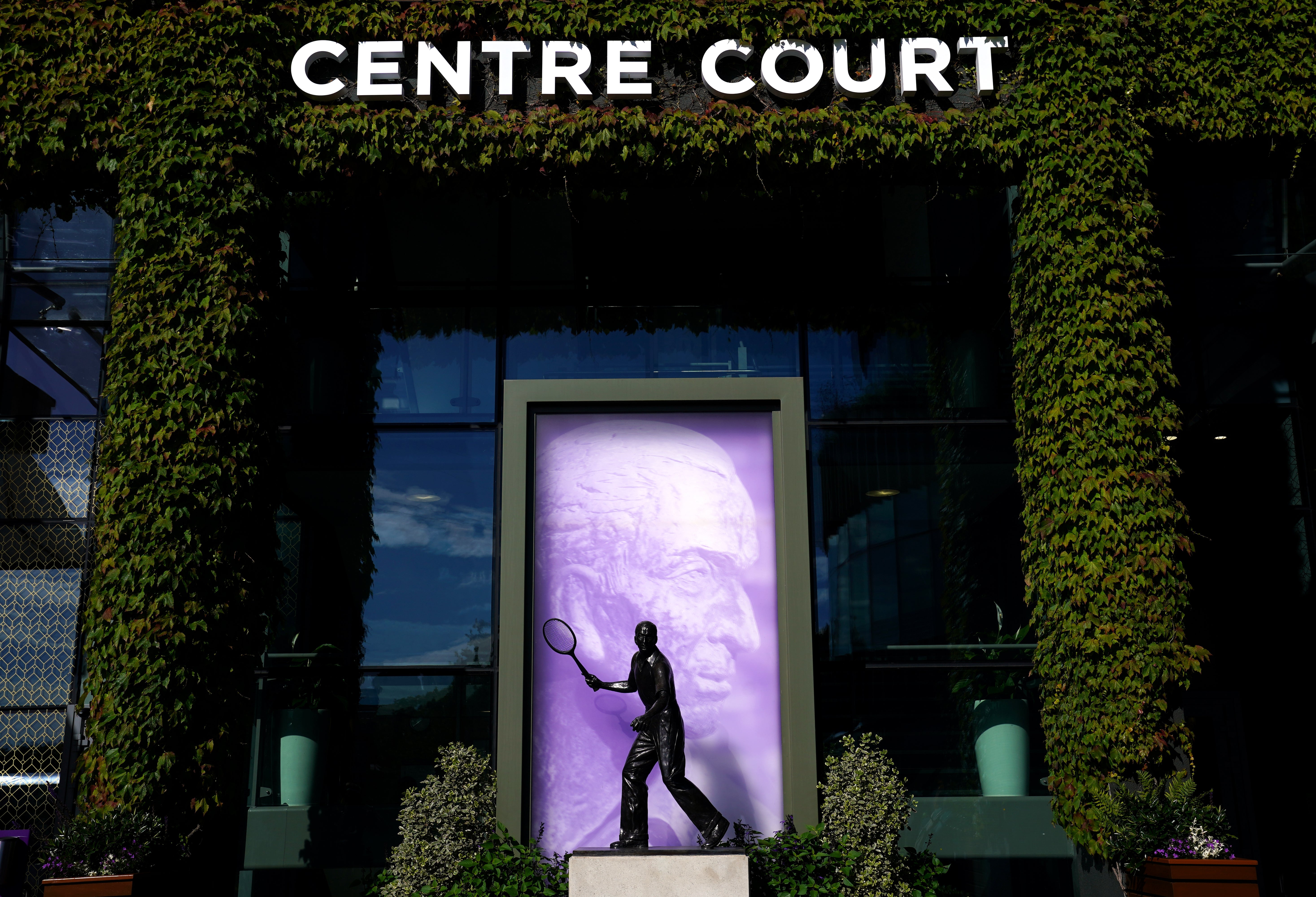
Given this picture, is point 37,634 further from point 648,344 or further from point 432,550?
point 648,344

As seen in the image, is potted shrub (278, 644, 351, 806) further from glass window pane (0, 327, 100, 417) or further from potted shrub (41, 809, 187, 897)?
glass window pane (0, 327, 100, 417)

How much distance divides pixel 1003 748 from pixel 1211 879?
3119mm

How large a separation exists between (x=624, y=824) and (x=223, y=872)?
3559 millimetres

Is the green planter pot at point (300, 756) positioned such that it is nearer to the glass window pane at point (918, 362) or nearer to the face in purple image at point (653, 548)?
the face in purple image at point (653, 548)

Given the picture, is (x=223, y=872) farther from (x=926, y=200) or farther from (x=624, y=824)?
(x=926, y=200)

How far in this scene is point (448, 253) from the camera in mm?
13539

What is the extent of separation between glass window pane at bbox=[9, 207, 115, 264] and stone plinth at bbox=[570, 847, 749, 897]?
31.3 feet

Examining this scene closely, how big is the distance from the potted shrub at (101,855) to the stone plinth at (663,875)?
3.44 m

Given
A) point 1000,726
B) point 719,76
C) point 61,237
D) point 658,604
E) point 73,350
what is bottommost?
point 1000,726

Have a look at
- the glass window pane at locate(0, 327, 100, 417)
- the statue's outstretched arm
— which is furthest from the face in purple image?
the glass window pane at locate(0, 327, 100, 417)

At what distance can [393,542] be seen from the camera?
1270 cm

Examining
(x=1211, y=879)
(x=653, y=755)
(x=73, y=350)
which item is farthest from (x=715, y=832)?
(x=73, y=350)

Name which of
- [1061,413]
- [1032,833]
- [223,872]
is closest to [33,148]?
[223,872]

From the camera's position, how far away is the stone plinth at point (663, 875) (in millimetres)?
8898
